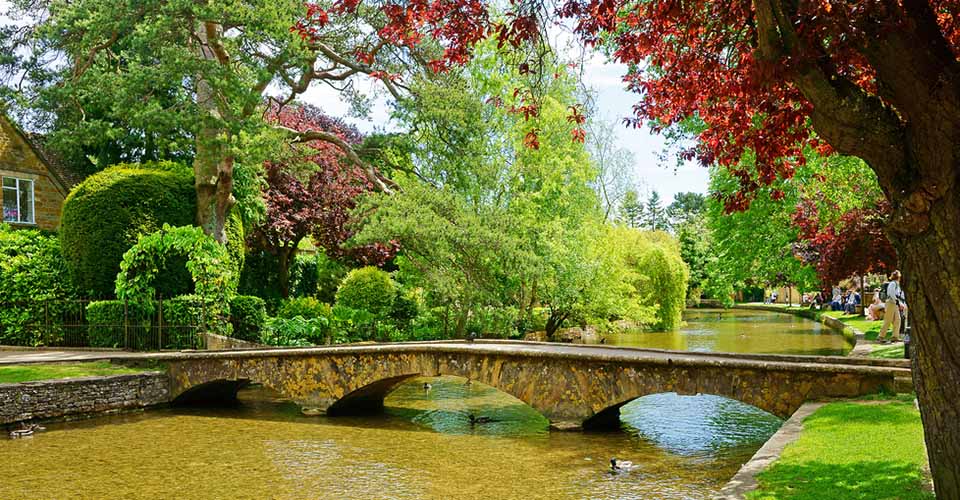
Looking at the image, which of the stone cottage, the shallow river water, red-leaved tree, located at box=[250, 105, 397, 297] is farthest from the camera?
red-leaved tree, located at box=[250, 105, 397, 297]

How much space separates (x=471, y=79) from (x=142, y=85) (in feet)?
39.4

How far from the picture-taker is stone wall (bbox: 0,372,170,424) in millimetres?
16594

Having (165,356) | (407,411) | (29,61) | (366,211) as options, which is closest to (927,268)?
(407,411)

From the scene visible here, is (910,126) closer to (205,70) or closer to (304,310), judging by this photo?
(205,70)

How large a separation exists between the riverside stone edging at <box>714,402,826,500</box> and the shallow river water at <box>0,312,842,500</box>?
4.70 ft

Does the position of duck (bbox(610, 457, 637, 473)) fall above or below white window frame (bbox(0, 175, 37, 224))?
below

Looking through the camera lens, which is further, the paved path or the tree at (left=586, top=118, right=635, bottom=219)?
the tree at (left=586, top=118, right=635, bottom=219)

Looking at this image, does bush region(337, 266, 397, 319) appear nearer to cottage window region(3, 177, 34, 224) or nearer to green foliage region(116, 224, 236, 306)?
green foliage region(116, 224, 236, 306)

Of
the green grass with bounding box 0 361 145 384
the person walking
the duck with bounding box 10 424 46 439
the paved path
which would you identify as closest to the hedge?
the paved path

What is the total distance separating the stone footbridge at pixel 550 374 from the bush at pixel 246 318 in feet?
7.49

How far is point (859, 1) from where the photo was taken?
579 cm

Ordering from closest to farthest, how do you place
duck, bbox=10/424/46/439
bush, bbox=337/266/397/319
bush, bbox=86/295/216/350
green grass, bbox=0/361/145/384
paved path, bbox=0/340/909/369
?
1. paved path, bbox=0/340/909/369
2. duck, bbox=10/424/46/439
3. green grass, bbox=0/361/145/384
4. bush, bbox=86/295/216/350
5. bush, bbox=337/266/397/319

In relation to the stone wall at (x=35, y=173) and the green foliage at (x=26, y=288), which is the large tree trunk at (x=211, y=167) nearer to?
the green foliage at (x=26, y=288)

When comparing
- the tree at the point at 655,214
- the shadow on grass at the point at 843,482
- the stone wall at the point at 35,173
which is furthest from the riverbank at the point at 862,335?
the tree at the point at 655,214
